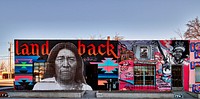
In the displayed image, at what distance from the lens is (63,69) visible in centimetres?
2145

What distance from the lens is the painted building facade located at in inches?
829

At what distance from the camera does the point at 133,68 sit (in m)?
21.1

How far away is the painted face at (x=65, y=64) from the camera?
70.3 feet

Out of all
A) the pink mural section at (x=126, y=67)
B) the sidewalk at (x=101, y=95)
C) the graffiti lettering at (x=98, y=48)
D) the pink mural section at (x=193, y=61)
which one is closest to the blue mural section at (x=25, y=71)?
the graffiti lettering at (x=98, y=48)

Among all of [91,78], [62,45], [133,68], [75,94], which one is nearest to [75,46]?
[62,45]

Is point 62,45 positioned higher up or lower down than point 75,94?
higher up

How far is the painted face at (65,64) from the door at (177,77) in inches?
255

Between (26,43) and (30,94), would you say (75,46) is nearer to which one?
(26,43)

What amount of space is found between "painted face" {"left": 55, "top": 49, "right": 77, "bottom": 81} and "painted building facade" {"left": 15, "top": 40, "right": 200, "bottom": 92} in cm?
68

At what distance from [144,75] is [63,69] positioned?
527cm

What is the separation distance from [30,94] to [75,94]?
93.7 inches

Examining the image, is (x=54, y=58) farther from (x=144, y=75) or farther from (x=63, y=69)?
(x=144, y=75)

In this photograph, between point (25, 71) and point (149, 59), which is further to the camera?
point (25, 71)

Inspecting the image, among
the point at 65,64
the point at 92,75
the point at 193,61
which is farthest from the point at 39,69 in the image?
the point at 193,61
